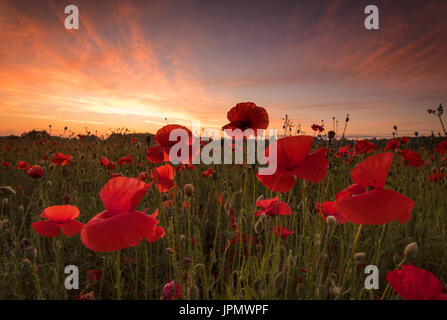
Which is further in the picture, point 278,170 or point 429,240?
point 429,240

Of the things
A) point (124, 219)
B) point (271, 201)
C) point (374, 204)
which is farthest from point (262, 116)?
point (124, 219)

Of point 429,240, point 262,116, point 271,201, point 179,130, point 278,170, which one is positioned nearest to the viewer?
point 278,170

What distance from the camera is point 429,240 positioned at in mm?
2256

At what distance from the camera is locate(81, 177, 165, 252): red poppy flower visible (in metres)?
0.76

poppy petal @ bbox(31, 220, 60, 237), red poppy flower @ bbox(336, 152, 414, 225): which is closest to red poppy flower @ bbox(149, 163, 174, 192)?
poppy petal @ bbox(31, 220, 60, 237)

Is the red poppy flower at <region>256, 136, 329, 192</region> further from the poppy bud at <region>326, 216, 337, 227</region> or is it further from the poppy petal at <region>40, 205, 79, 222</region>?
the poppy petal at <region>40, 205, 79, 222</region>

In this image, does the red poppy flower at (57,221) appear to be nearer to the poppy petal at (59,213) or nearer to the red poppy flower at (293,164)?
the poppy petal at (59,213)

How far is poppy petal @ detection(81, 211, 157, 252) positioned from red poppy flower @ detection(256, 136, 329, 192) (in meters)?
0.50

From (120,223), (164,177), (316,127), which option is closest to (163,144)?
(164,177)

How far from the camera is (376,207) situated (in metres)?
0.82

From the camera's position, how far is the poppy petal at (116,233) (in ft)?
2.49

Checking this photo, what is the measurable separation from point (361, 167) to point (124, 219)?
2.55 feet

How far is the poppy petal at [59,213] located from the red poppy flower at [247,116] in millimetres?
866
